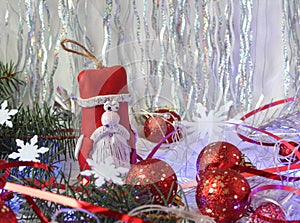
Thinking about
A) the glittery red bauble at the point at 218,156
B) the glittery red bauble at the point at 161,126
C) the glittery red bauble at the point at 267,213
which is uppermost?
the glittery red bauble at the point at 161,126

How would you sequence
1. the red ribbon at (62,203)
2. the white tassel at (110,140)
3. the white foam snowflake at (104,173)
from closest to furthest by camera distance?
the red ribbon at (62,203)
the white foam snowflake at (104,173)
the white tassel at (110,140)

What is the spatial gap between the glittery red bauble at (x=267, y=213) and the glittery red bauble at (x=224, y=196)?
0.05 ft

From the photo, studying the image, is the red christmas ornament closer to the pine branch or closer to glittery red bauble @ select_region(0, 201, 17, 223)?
the pine branch

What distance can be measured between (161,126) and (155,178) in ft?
0.82

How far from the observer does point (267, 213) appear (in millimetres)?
512

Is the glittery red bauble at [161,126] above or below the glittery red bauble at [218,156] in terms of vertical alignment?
above

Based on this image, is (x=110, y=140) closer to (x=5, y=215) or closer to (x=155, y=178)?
(x=155, y=178)

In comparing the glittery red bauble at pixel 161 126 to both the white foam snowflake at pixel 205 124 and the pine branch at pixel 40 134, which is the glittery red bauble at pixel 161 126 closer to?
the white foam snowflake at pixel 205 124

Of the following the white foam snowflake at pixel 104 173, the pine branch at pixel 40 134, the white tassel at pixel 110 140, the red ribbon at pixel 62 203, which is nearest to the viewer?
the red ribbon at pixel 62 203

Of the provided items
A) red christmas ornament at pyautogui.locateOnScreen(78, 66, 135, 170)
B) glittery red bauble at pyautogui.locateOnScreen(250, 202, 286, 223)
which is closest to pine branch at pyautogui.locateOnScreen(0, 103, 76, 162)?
red christmas ornament at pyautogui.locateOnScreen(78, 66, 135, 170)

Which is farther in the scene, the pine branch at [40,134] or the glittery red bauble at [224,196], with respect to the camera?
the pine branch at [40,134]

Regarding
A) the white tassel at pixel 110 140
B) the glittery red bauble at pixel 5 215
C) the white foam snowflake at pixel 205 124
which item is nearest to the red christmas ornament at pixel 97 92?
the white tassel at pixel 110 140

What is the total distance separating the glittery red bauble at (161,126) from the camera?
0.73 meters

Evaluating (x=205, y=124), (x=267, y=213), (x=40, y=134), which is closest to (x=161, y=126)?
(x=205, y=124)
